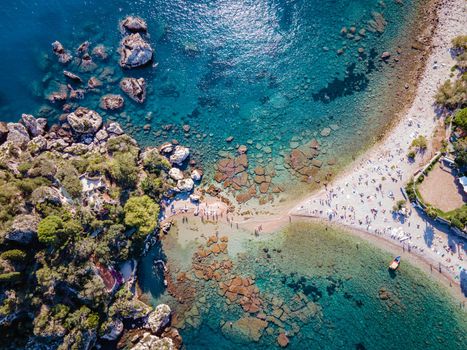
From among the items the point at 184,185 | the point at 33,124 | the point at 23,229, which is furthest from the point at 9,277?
the point at 184,185

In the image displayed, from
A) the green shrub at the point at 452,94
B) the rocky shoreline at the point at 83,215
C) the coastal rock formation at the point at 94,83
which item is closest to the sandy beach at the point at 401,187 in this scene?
the green shrub at the point at 452,94

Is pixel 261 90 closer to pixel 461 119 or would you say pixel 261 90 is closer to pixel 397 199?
pixel 397 199

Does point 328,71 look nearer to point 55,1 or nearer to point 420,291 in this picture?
point 420,291

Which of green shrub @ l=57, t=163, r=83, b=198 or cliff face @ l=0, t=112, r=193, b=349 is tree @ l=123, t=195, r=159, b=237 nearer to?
cliff face @ l=0, t=112, r=193, b=349

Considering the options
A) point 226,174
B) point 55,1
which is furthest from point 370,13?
point 55,1

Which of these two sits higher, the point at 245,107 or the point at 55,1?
the point at 55,1

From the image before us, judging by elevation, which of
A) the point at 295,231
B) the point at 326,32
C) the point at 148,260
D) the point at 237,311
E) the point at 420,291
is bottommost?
the point at 237,311
